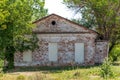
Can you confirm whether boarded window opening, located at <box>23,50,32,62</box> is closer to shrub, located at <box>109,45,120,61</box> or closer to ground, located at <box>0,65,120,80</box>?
ground, located at <box>0,65,120,80</box>

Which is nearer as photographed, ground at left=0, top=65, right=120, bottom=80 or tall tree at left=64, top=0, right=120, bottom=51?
ground at left=0, top=65, right=120, bottom=80

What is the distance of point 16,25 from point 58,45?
5.14m

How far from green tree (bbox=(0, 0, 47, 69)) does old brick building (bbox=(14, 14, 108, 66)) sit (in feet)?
3.08

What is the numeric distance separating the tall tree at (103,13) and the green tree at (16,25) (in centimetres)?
611

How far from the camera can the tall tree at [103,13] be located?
42.8 m

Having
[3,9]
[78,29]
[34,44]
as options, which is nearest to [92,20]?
[78,29]

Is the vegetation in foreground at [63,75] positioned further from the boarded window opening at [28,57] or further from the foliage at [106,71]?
the boarded window opening at [28,57]

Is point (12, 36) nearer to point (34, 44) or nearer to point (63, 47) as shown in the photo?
point (34, 44)

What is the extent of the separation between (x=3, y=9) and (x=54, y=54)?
7.45 m

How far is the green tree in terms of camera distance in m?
37.1

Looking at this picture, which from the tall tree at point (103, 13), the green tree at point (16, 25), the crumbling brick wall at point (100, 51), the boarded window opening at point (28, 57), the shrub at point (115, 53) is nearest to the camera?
the green tree at point (16, 25)

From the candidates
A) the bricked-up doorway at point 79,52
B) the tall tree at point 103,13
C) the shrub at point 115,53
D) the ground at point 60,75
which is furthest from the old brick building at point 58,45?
the shrub at point 115,53

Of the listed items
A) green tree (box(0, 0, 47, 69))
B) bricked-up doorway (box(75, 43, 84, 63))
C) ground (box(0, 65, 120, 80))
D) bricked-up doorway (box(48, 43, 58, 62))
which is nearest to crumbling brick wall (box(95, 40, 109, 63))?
bricked-up doorway (box(75, 43, 84, 63))

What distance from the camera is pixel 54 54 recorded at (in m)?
40.3
